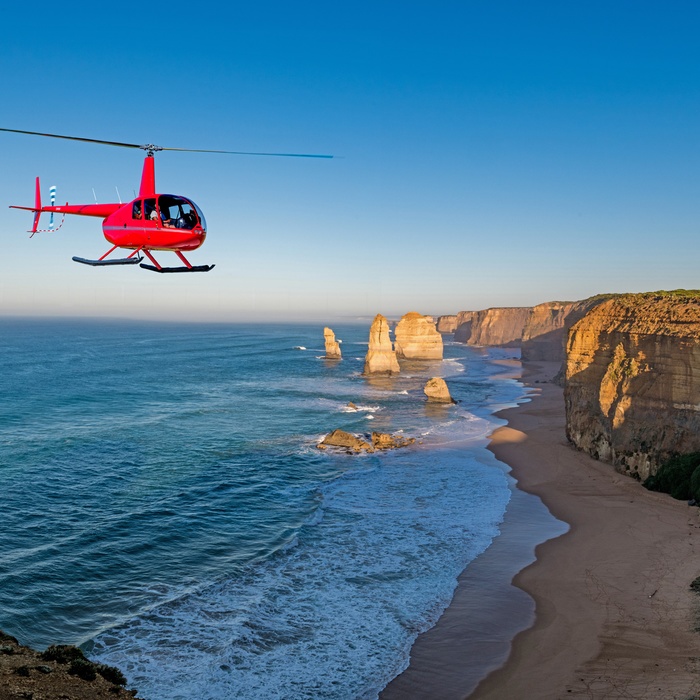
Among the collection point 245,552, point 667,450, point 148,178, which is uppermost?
point 148,178

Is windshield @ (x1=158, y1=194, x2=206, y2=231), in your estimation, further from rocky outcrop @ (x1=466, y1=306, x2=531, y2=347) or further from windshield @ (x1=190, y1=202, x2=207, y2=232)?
rocky outcrop @ (x1=466, y1=306, x2=531, y2=347)

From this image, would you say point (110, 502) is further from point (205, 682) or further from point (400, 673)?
point (400, 673)

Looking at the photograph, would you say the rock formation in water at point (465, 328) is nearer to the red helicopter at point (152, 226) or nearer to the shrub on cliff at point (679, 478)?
the shrub on cliff at point (679, 478)

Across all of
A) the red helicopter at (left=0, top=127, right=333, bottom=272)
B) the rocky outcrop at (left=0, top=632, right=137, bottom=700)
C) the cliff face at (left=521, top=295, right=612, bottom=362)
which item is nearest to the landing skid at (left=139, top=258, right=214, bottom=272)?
the red helicopter at (left=0, top=127, right=333, bottom=272)

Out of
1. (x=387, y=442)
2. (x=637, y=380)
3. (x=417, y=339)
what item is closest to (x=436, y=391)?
(x=387, y=442)

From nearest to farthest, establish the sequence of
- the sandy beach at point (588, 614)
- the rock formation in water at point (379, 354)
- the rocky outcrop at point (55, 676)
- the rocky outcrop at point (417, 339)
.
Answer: the rocky outcrop at point (55, 676) < the sandy beach at point (588, 614) < the rock formation in water at point (379, 354) < the rocky outcrop at point (417, 339)

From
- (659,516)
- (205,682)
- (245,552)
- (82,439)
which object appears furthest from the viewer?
(82,439)

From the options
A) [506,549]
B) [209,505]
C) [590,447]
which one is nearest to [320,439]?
[209,505]

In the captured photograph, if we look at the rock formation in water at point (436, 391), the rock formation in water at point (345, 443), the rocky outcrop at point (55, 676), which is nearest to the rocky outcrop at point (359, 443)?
the rock formation in water at point (345, 443)

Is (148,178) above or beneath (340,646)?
above
